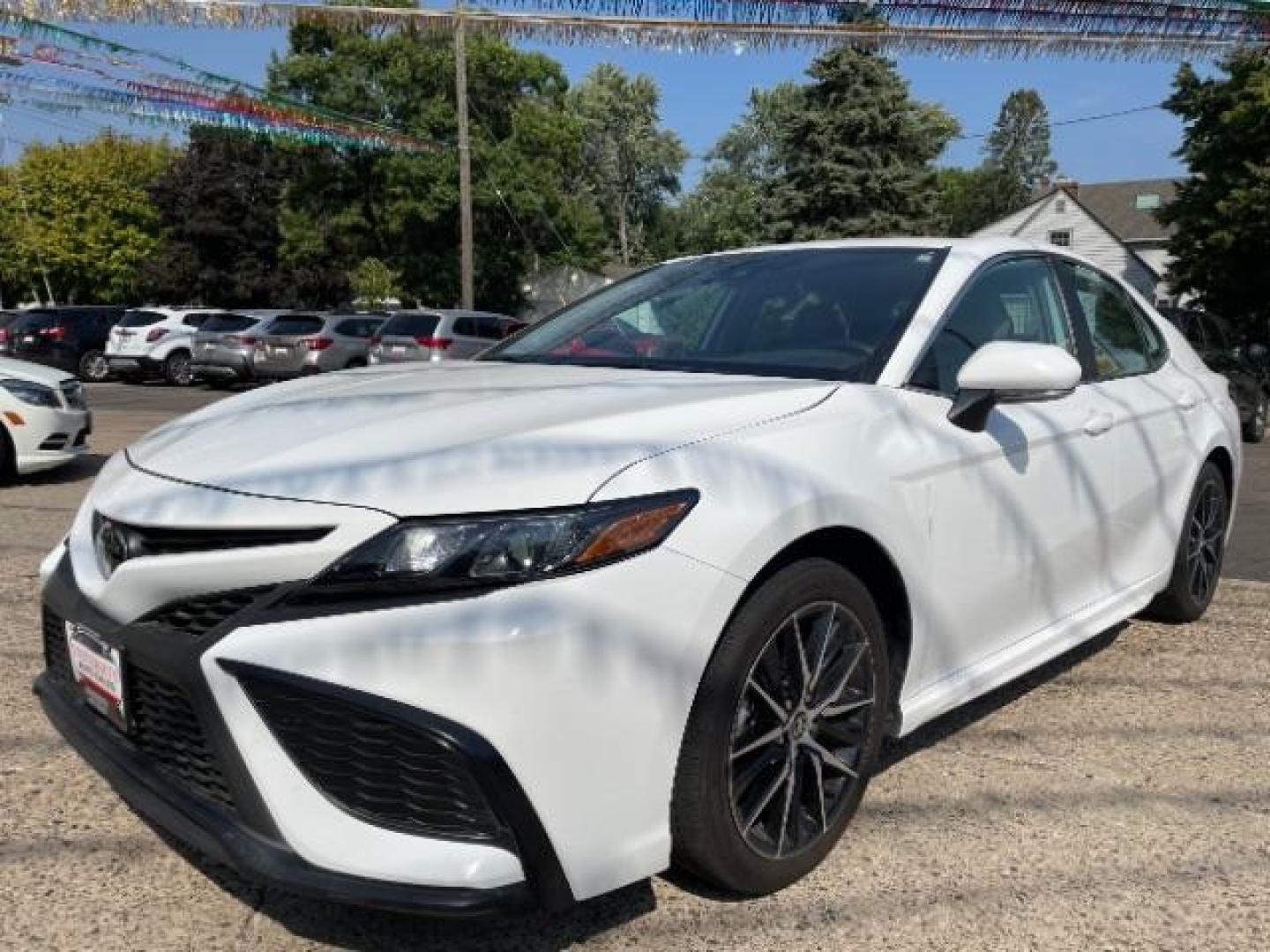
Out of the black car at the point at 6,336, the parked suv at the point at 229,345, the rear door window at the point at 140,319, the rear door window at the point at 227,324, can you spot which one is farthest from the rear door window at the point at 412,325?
the black car at the point at 6,336

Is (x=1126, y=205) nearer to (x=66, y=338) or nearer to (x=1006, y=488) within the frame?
(x=66, y=338)

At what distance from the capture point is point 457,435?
92.0 inches

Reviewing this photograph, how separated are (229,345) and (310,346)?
178 centimetres

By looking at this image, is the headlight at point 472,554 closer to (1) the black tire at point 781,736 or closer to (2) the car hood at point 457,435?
(2) the car hood at point 457,435

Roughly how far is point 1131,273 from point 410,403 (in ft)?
163

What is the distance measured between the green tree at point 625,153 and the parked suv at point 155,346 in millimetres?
43390

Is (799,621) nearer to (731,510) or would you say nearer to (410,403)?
(731,510)

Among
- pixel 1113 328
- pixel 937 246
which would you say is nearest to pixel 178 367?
pixel 1113 328

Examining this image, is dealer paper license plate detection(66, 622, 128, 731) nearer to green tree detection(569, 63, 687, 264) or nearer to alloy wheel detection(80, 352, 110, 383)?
alloy wheel detection(80, 352, 110, 383)

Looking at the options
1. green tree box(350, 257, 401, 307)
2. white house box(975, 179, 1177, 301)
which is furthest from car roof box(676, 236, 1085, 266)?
white house box(975, 179, 1177, 301)

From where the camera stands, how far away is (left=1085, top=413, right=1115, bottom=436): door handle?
3543mm

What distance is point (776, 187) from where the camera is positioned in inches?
1170

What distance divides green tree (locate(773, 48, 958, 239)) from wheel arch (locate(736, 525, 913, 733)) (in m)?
26.6

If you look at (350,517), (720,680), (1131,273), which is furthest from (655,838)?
(1131,273)
